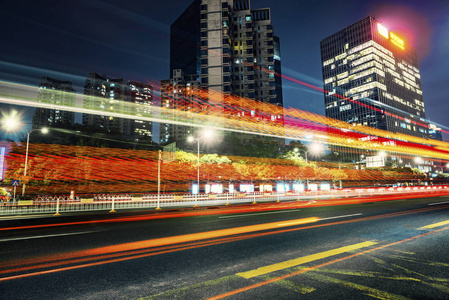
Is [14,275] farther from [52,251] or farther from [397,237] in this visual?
[397,237]

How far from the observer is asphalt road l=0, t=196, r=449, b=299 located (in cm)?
371

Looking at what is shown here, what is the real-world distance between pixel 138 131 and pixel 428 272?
602 ft

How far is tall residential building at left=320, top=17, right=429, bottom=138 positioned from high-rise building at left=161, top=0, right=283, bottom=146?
66.0m

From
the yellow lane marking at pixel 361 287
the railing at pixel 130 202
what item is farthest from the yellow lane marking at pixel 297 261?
the railing at pixel 130 202

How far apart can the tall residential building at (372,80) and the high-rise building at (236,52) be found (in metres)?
66.0

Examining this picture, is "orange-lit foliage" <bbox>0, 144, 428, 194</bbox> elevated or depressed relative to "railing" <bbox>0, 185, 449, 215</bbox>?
elevated

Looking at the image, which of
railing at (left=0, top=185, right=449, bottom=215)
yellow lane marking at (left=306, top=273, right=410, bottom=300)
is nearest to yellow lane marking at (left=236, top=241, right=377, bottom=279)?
yellow lane marking at (left=306, top=273, right=410, bottom=300)

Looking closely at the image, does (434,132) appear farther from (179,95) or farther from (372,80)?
(179,95)

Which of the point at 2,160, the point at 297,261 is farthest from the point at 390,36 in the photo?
the point at 2,160

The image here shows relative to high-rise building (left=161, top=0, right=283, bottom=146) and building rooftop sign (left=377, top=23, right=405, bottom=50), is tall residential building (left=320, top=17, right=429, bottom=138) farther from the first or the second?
high-rise building (left=161, top=0, right=283, bottom=146)

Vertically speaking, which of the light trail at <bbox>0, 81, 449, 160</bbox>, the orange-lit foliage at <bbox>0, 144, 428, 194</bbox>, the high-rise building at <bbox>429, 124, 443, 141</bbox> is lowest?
the orange-lit foliage at <bbox>0, 144, 428, 194</bbox>

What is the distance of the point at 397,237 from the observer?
7.16 meters

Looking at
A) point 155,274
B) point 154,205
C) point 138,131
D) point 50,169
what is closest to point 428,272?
point 155,274

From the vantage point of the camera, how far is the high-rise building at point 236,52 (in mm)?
86562
